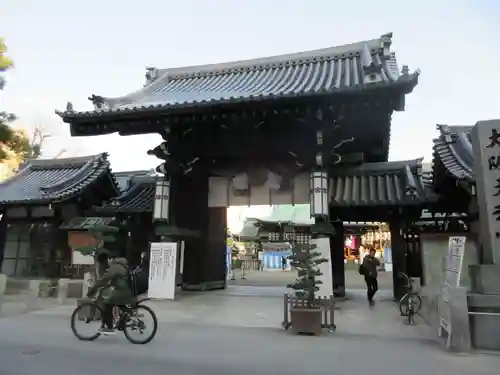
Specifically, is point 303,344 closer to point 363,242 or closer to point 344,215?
point 344,215

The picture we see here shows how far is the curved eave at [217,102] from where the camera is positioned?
34.2ft

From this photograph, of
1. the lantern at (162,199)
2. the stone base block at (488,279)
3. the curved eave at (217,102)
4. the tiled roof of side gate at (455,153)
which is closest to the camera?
the stone base block at (488,279)

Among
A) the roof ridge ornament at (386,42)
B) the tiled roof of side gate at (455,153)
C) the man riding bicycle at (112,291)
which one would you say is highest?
the roof ridge ornament at (386,42)

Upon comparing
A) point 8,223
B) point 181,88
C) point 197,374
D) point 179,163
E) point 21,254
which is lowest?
point 197,374

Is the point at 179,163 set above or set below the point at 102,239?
above

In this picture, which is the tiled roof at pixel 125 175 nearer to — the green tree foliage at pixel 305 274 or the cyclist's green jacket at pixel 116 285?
the cyclist's green jacket at pixel 116 285

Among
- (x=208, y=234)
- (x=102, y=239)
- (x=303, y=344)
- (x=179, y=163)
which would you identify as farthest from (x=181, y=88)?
(x=303, y=344)

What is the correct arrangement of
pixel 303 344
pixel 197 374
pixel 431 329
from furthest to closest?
pixel 431 329, pixel 303 344, pixel 197 374

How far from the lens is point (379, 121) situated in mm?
12695

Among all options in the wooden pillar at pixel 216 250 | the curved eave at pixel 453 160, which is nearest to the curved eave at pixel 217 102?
the curved eave at pixel 453 160

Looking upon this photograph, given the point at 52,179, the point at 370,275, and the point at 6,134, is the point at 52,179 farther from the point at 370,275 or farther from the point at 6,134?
the point at 370,275

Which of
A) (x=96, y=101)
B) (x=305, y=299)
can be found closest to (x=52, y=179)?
(x=96, y=101)

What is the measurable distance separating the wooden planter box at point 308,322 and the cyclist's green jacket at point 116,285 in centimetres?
329

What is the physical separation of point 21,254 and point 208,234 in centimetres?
793
